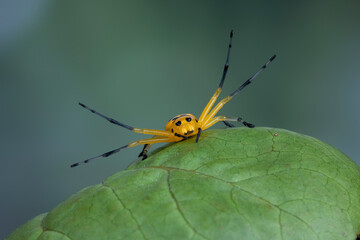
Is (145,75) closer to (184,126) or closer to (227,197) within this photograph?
(184,126)

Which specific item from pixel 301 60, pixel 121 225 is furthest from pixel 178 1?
pixel 121 225

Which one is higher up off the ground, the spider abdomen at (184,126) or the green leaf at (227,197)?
the spider abdomen at (184,126)

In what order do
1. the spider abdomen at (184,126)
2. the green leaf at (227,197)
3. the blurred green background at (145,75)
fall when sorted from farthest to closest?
the blurred green background at (145,75), the spider abdomen at (184,126), the green leaf at (227,197)

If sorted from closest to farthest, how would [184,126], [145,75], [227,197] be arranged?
[227,197]
[184,126]
[145,75]

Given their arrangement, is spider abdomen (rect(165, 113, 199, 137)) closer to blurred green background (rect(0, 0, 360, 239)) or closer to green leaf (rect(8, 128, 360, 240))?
green leaf (rect(8, 128, 360, 240))

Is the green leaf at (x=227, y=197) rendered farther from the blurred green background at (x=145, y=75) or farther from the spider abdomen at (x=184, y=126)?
the blurred green background at (x=145, y=75)

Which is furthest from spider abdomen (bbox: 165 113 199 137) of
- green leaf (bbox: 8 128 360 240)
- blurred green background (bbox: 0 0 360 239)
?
blurred green background (bbox: 0 0 360 239)

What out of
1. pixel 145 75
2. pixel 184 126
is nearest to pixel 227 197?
pixel 184 126

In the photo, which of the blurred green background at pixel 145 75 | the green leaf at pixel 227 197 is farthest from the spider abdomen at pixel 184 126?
the blurred green background at pixel 145 75
